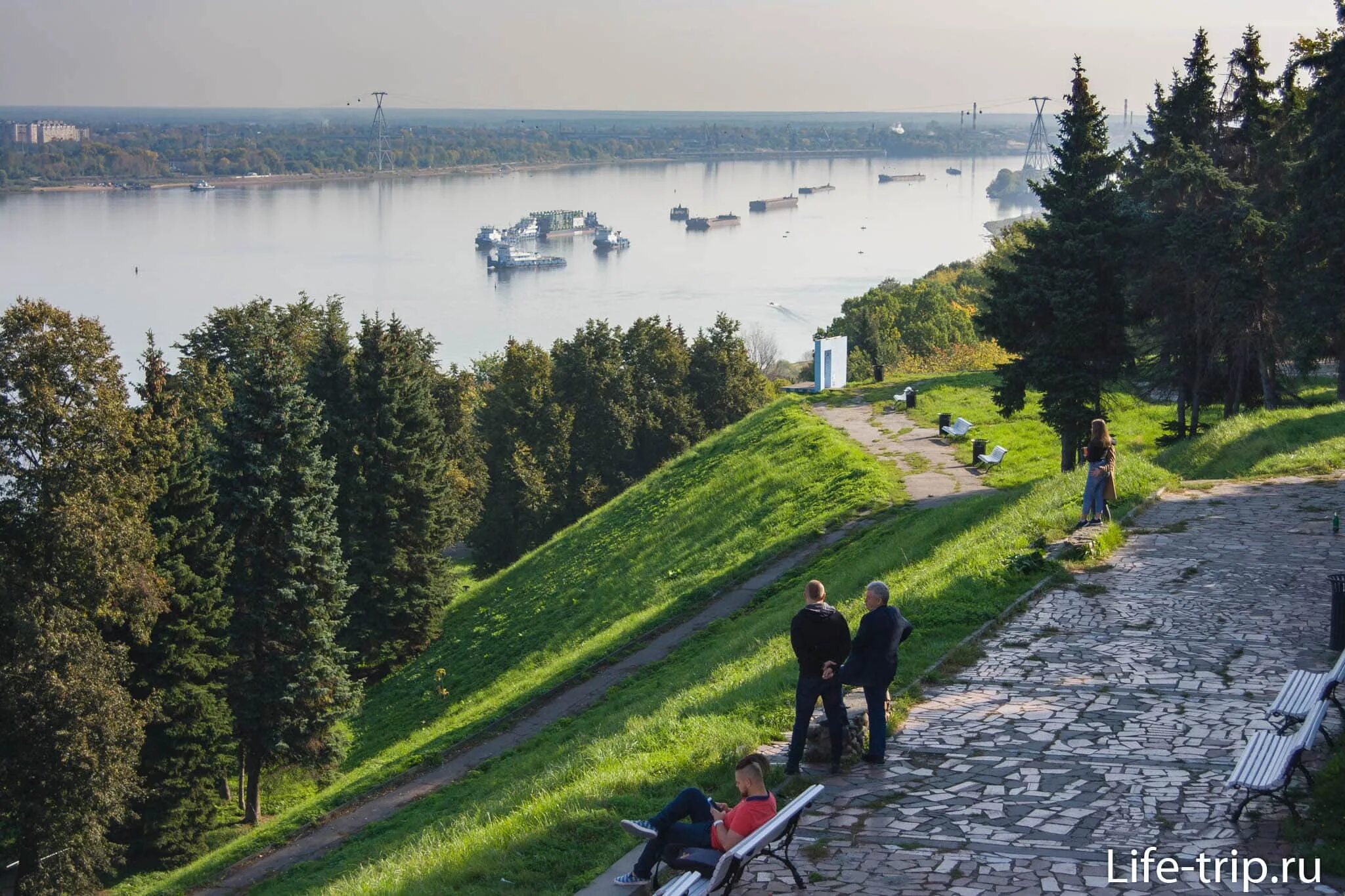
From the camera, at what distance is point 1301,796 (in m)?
7.62

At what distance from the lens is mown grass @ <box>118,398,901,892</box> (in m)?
20.6

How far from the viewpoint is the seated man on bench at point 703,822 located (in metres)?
7.20

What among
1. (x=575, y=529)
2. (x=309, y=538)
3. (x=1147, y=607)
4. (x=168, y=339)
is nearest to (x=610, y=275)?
(x=168, y=339)

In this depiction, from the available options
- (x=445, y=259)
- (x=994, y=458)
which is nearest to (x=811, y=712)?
(x=994, y=458)

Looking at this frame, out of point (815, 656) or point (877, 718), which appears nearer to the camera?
point (815, 656)

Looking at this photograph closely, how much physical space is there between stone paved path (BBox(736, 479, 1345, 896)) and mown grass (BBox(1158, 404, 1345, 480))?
14.8ft

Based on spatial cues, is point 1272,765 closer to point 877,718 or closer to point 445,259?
point 877,718

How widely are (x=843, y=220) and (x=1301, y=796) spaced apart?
161m

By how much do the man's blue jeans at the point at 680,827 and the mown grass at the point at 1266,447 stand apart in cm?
1366

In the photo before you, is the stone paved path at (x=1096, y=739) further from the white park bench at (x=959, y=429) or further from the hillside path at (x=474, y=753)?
the white park bench at (x=959, y=429)

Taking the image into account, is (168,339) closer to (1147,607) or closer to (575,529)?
(575,529)

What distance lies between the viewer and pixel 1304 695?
8.40 meters

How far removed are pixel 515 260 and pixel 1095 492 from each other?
105856 mm

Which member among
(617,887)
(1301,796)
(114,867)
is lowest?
(114,867)
